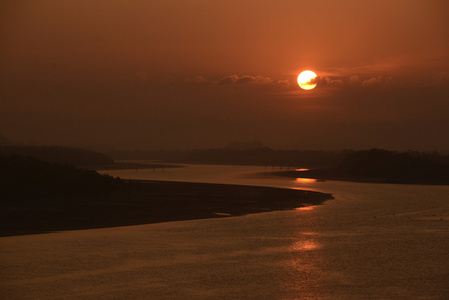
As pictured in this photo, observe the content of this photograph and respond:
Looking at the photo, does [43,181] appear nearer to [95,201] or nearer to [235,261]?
[95,201]

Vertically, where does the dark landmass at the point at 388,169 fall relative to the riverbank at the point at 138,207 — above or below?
above

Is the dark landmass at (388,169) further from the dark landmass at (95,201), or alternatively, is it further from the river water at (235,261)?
the river water at (235,261)

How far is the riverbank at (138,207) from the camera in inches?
1344


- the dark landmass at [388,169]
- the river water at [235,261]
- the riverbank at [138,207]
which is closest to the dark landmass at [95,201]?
the riverbank at [138,207]

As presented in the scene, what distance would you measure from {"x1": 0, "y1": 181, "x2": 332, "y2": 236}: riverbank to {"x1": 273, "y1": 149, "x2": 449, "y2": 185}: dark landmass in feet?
137

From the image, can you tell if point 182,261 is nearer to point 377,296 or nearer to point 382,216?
point 377,296

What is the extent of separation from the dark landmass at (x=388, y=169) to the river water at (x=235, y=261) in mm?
60717

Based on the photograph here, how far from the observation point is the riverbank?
34125 millimetres

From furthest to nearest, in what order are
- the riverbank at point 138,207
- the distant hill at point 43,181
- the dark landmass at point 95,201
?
1. the distant hill at point 43,181
2. the dark landmass at point 95,201
3. the riverbank at point 138,207

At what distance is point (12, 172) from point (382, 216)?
34.5 m

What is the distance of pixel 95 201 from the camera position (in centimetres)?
4728

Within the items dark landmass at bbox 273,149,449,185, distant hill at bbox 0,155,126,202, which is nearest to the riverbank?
distant hill at bbox 0,155,126,202

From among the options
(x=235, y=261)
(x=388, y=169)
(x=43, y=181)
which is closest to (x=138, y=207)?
(x=43, y=181)

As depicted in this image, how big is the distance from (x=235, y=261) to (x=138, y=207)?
22313mm
